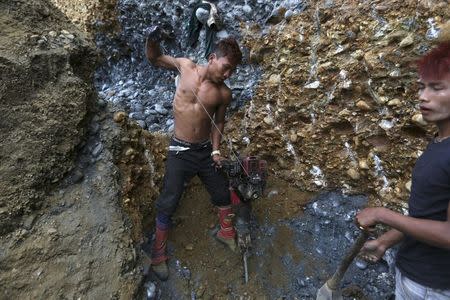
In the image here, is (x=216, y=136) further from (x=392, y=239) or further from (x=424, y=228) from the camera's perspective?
(x=424, y=228)

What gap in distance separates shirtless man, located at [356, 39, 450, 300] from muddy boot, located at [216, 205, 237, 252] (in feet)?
5.33

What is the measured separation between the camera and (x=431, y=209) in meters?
1.53

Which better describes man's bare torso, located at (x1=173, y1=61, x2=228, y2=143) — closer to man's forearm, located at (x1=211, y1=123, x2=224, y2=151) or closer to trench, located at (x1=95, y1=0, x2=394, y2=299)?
man's forearm, located at (x1=211, y1=123, x2=224, y2=151)

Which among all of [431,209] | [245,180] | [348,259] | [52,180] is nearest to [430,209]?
[431,209]

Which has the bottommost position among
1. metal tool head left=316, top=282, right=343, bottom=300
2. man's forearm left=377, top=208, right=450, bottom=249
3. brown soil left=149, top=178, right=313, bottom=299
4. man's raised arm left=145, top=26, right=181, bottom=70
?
brown soil left=149, top=178, right=313, bottom=299

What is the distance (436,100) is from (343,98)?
170 cm

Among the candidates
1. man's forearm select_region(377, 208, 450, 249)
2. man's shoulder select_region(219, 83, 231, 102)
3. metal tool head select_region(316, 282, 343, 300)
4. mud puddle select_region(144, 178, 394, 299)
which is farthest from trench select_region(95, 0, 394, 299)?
man's forearm select_region(377, 208, 450, 249)

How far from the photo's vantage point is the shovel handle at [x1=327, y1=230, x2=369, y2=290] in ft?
6.72

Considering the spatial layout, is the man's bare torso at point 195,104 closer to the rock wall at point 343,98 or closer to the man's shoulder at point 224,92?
the man's shoulder at point 224,92

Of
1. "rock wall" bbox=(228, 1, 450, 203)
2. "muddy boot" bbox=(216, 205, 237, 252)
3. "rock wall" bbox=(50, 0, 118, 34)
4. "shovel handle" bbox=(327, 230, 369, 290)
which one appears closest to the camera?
"shovel handle" bbox=(327, 230, 369, 290)

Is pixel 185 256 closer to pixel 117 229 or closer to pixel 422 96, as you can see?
pixel 117 229

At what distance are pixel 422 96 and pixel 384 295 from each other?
6.20ft

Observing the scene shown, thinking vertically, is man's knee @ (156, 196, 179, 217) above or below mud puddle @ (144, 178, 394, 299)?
above

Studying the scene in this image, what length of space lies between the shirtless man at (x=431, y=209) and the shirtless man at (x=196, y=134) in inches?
62.6
